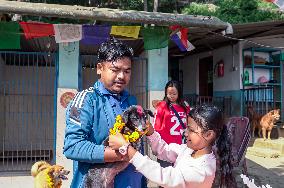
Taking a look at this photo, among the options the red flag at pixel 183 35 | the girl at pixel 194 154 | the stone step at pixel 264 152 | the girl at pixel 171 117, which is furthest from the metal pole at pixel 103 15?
the girl at pixel 194 154

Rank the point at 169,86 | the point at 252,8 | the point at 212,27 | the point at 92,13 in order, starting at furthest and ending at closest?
the point at 252,8
the point at 212,27
the point at 92,13
the point at 169,86

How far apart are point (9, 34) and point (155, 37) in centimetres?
269

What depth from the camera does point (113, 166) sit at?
1.76 m

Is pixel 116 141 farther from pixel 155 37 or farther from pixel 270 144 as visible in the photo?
pixel 270 144

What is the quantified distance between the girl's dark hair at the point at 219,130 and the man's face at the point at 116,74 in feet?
1.73

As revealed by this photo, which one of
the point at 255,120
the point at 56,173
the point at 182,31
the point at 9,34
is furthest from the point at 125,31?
the point at 255,120

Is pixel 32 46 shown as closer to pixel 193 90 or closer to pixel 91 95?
pixel 193 90

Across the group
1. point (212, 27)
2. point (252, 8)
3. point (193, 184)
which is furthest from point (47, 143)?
point (252, 8)

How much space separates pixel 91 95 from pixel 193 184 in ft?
2.49

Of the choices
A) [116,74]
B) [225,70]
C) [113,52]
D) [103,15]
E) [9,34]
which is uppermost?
[103,15]

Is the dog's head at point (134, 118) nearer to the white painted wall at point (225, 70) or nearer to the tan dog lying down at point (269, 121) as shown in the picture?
the tan dog lying down at point (269, 121)

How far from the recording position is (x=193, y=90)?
13180 mm

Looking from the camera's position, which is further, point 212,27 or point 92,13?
point 212,27

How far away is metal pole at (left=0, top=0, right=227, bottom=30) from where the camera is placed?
230 inches
